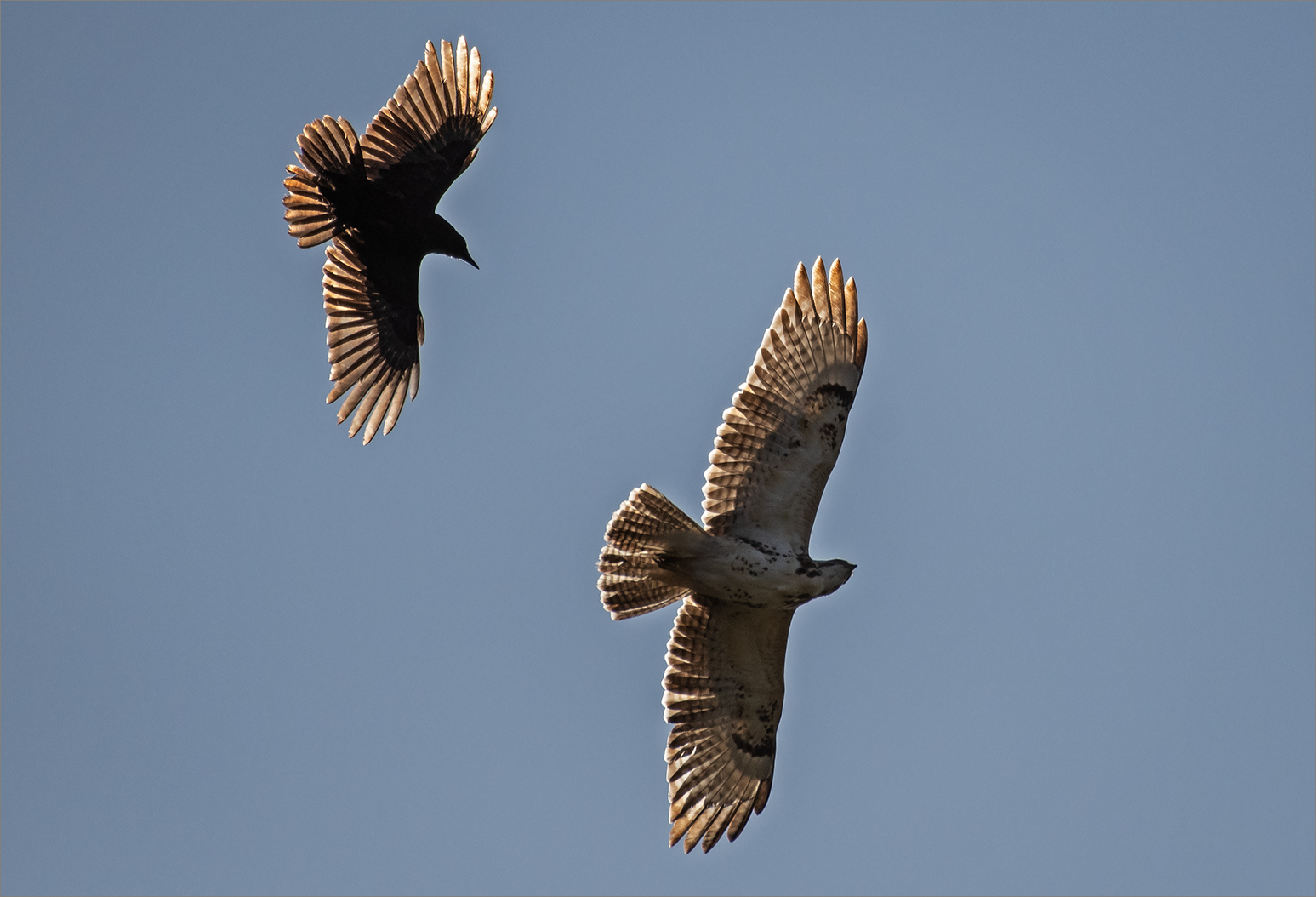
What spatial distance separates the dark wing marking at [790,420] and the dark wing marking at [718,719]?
981 mm

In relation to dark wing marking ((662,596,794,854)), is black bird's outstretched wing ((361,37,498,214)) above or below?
above

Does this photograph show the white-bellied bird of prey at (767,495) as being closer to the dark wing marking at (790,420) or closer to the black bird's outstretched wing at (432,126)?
the dark wing marking at (790,420)

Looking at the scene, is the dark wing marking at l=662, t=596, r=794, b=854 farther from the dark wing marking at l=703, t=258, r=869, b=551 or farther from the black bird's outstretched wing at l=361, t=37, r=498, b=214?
the black bird's outstretched wing at l=361, t=37, r=498, b=214

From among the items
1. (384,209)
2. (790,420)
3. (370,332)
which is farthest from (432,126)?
(790,420)

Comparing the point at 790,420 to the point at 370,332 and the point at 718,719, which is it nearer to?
the point at 718,719

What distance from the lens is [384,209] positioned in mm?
13945

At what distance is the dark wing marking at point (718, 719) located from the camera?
13.2 metres

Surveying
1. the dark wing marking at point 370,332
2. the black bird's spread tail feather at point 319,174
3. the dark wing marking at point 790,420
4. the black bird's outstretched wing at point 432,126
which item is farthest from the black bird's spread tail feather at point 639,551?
the black bird's spread tail feather at point 319,174

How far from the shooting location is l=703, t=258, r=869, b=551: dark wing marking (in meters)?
12.6

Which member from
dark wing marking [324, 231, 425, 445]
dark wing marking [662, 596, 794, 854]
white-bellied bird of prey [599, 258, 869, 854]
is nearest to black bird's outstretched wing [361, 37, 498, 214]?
dark wing marking [324, 231, 425, 445]

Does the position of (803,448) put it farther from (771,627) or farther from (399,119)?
(399,119)

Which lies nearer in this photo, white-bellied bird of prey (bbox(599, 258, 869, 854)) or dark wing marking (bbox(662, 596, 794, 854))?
white-bellied bird of prey (bbox(599, 258, 869, 854))

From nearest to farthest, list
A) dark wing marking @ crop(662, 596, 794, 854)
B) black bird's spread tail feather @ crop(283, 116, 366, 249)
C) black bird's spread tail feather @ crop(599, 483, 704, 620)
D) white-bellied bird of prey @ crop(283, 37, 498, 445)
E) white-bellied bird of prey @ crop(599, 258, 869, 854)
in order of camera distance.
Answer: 1. black bird's spread tail feather @ crop(599, 483, 704, 620)
2. white-bellied bird of prey @ crop(599, 258, 869, 854)
3. dark wing marking @ crop(662, 596, 794, 854)
4. black bird's spread tail feather @ crop(283, 116, 366, 249)
5. white-bellied bird of prey @ crop(283, 37, 498, 445)

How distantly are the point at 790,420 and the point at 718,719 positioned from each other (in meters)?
2.60
